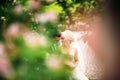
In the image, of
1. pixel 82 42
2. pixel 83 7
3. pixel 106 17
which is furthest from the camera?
pixel 82 42

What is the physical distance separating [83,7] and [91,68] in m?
1.77

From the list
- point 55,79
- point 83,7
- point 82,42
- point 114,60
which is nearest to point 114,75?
point 114,60

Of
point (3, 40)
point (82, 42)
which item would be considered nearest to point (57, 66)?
point (3, 40)

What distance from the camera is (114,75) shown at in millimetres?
2383

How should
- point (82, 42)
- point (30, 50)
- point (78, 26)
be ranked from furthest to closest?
1. point (78, 26)
2. point (82, 42)
3. point (30, 50)

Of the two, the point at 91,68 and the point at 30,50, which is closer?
the point at 30,50

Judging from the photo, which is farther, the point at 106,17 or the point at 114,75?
the point at 114,75

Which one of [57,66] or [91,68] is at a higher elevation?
[57,66]

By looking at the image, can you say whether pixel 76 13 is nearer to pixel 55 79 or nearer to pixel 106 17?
pixel 106 17

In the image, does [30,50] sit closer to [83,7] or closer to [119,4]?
[119,4]

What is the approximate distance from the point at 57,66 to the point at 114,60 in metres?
1.07

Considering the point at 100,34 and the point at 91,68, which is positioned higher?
the point at 100,34

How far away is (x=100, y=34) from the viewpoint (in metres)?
2.32

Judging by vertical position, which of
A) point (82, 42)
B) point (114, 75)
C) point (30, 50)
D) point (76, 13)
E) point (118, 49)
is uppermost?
point (30, 50)
